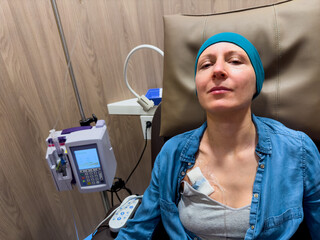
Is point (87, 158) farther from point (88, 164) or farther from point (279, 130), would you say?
point (279, 130)

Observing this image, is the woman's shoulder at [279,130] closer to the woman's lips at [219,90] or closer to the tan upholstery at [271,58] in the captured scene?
the tan upholstery at [271,58]

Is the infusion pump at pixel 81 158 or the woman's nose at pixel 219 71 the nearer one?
the woman's nose at pixel 219 71

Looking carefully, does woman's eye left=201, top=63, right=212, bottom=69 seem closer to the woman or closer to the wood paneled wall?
the woman

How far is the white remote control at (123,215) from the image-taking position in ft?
3.22

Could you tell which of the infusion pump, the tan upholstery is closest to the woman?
the tan upholstery

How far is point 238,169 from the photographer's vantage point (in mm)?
840

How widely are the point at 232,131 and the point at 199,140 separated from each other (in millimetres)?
149

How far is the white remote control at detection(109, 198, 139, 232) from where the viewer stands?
98cm

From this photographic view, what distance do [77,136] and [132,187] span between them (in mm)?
913

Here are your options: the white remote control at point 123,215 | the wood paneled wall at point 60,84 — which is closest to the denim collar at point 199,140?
the white remote control at point 123,215

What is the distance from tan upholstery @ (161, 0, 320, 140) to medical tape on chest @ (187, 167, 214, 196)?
24cm

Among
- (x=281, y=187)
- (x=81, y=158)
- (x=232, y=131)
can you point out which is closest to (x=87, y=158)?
(x=81, y=158)

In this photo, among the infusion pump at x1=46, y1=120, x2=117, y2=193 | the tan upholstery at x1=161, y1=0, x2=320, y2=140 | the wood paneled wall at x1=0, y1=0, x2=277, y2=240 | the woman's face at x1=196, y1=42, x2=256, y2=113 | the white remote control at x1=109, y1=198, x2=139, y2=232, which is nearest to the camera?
the woman's face at x1=196, y1=42, x2=256, y2=113

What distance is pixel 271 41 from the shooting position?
0.92 m
